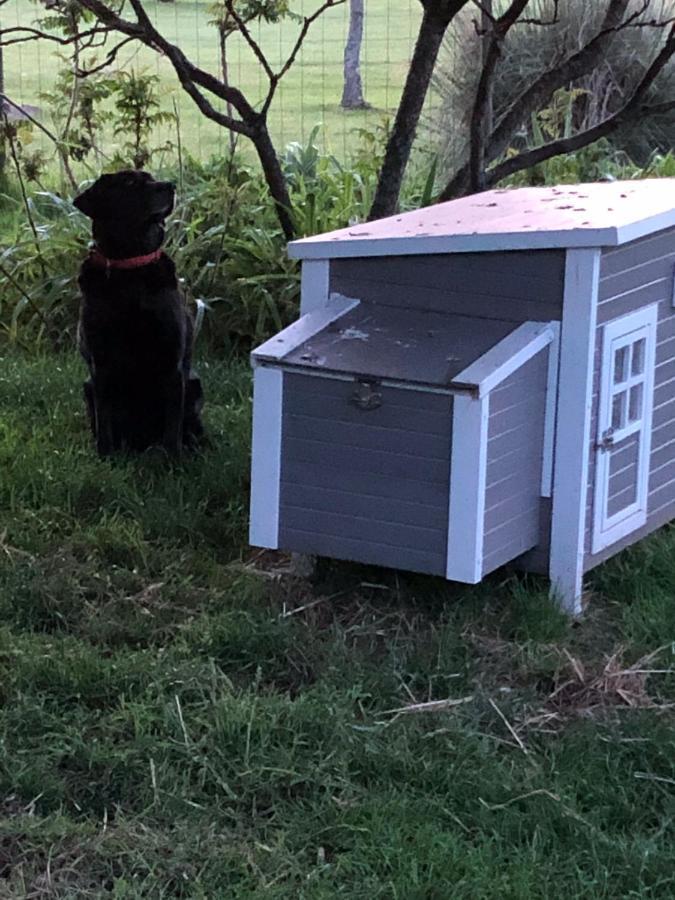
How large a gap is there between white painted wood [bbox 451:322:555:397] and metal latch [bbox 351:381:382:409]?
8.6 inches

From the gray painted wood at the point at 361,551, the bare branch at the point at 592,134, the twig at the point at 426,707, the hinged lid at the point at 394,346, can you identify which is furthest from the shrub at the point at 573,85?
the twig at the point at 426,707

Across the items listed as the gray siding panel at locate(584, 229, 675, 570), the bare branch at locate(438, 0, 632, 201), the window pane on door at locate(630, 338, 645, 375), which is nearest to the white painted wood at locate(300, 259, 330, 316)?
the gray siding panel at locate(584, 229, 675, 570)

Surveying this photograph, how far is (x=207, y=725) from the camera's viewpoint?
3.12 metres

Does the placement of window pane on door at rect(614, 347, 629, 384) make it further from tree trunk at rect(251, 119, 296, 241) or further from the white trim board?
tree trunk at rect(251, 119, 296, 241)

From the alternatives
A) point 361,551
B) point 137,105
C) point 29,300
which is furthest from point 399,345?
point 137,105

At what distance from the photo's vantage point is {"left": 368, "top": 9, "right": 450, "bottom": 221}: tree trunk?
5.19m

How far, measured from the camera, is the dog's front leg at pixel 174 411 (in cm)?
480

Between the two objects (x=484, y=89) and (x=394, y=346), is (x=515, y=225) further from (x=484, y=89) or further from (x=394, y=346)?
(x=484, y=89)

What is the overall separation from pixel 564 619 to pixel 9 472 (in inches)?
77.2

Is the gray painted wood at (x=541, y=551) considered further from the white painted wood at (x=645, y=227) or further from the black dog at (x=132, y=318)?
the black dog at (x=132, y=318)

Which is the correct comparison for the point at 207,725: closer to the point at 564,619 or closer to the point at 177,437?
the point at 564,619

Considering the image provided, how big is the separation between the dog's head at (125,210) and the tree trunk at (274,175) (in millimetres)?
1037

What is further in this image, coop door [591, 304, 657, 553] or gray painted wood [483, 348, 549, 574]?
coop door [591, 304, 657, 553]

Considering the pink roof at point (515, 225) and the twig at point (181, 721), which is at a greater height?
the pink roof at point (515, 225)
